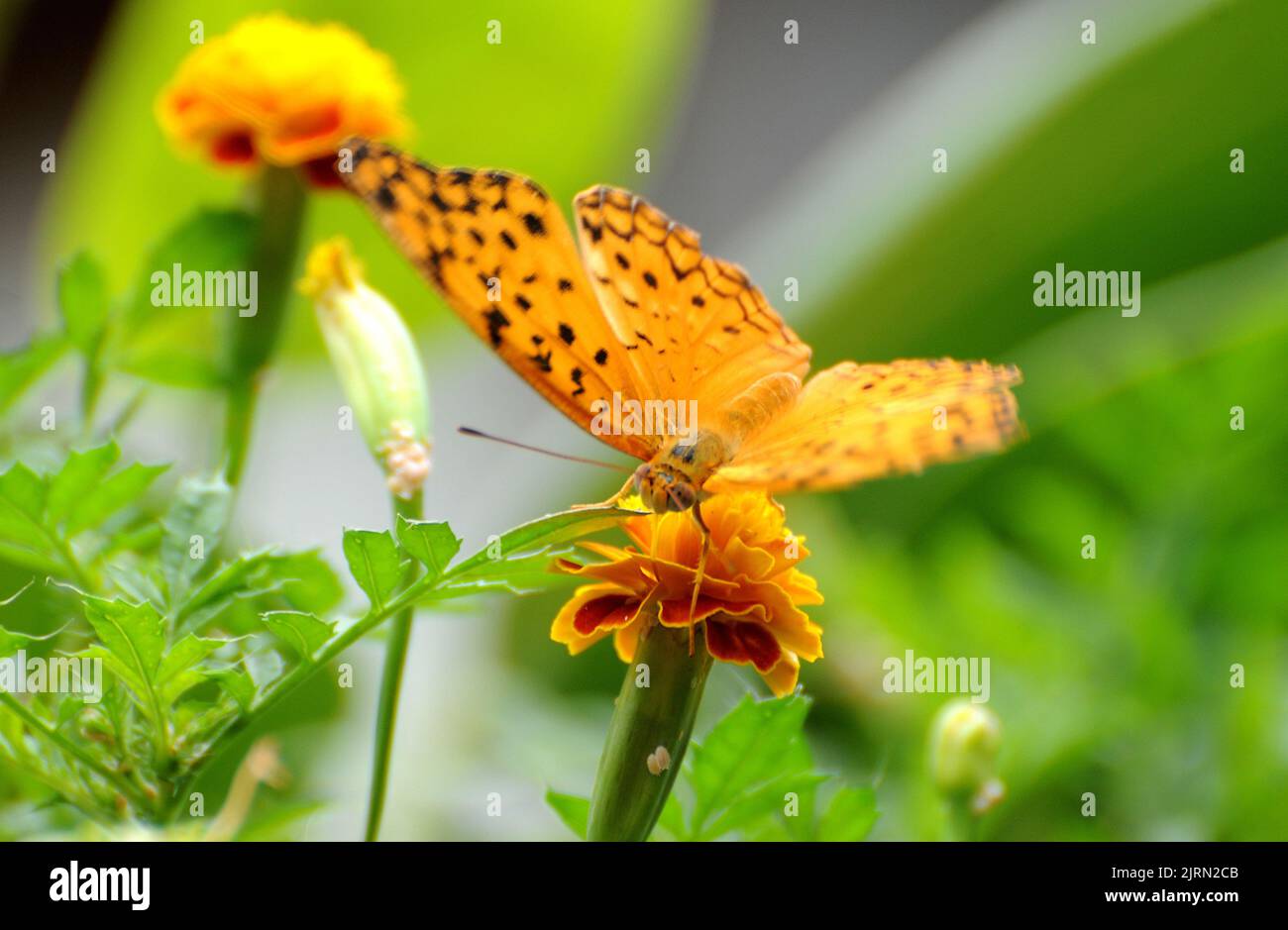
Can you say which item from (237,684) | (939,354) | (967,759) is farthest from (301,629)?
(939,354)

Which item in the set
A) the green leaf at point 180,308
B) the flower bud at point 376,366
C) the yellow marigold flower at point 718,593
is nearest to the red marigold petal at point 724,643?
the yellow marigold flower at point 718,593

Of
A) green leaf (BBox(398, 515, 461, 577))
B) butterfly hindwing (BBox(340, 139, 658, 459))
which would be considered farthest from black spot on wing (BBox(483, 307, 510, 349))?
green leaf (BBox(398, 515, 461, 577))

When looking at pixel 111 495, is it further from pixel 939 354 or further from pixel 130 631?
pixel 939 354

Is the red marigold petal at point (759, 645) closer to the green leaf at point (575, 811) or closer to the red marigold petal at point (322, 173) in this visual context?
the green leaf at point (575, 811)

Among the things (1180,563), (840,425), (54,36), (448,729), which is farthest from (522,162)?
(54,36)

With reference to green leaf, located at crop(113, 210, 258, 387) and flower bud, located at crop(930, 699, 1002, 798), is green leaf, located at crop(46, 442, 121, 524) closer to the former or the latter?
green leaf, located at crop(113, 210, 258, 387)
